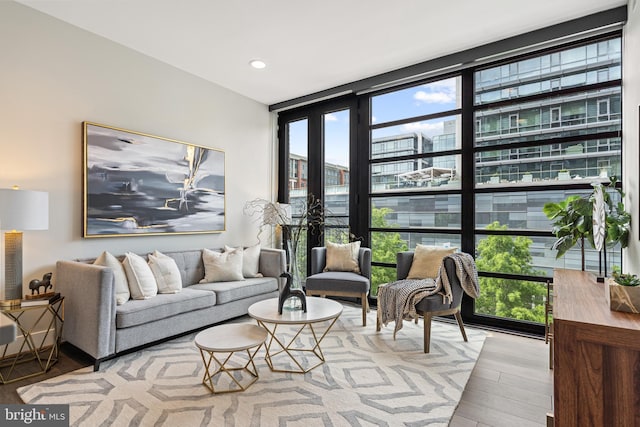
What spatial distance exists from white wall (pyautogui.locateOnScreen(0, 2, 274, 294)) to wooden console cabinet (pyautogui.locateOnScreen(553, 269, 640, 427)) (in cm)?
367

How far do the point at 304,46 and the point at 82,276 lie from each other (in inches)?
114

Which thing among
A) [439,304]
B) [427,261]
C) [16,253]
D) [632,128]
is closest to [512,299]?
[427,261]

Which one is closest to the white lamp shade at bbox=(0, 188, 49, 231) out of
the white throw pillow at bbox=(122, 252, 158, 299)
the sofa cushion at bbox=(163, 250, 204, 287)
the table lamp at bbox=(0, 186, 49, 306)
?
the table lamp at bbox=(0, 186, 49, 306)

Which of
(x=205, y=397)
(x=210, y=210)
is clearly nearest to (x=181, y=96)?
(x=210, y=210)

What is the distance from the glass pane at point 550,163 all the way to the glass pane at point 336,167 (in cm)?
171

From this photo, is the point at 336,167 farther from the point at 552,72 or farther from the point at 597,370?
the point at 597,370

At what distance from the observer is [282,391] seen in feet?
7.27

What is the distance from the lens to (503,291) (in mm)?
3539

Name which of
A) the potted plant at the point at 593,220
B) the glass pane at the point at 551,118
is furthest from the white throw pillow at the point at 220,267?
the potted plant at the point at 593,220

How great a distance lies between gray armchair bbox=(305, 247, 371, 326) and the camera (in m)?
3.63

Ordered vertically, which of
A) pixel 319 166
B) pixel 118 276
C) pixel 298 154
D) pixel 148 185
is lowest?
pixel 118 276

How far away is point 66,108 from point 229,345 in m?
2.66

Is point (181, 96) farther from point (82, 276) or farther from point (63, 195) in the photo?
point (82, 276)

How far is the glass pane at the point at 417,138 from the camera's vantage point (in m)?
3.86
